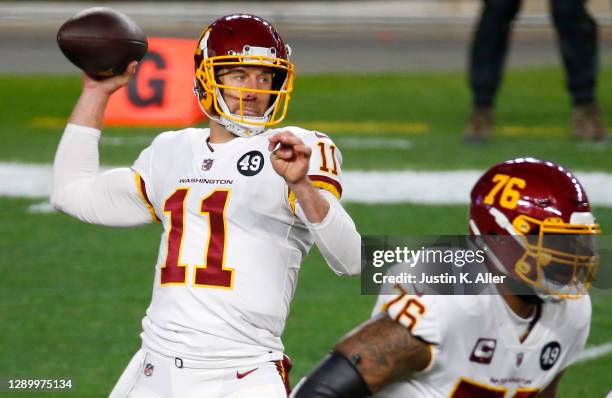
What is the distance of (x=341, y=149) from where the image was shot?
9.60m

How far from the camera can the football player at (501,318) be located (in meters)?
3.09

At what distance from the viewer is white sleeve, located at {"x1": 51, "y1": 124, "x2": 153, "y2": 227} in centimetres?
399

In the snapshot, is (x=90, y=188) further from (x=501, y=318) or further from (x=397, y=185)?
(x=397, y=185)

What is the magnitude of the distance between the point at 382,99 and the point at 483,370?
8.85 m

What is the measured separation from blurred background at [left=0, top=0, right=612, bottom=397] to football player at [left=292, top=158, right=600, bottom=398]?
1906mm

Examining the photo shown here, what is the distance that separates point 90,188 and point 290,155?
97cm

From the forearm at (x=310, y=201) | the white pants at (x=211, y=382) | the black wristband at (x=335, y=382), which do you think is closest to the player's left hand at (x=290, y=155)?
the forearm at (x=310, y=201)

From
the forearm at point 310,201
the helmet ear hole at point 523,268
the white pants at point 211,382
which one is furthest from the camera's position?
the white pants at point 211,382

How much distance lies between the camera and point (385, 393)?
126 inches

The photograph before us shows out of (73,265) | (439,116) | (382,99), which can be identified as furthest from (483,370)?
(382,99)

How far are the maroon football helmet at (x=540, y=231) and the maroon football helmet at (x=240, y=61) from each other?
0.84 metres

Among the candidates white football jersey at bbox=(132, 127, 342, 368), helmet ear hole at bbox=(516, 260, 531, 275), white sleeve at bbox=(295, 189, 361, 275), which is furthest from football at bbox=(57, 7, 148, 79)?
helmet ear hole at bbox=(516, 260, 531, 275)

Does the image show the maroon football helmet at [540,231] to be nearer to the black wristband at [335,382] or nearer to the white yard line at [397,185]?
the black wristband at [335,382]

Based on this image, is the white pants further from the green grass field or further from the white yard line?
the white yard line
